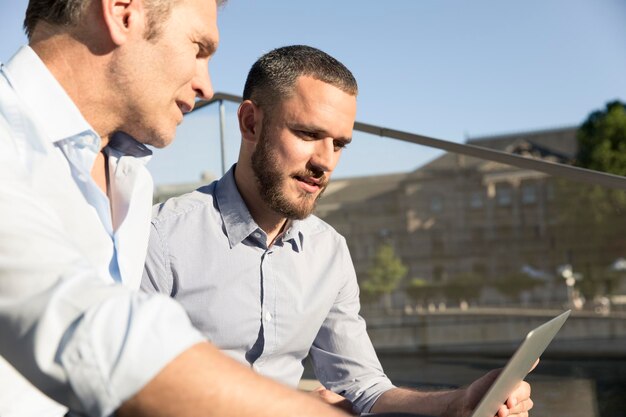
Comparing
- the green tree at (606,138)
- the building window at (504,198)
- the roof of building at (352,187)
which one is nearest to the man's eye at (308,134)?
the roof of building at (352,187)

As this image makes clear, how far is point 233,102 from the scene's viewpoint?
115 inches

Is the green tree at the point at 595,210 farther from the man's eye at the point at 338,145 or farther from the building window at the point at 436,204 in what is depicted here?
the building window at the point at 436,204

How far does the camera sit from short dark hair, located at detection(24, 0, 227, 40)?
0.96m

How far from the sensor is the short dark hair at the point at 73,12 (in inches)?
38.0

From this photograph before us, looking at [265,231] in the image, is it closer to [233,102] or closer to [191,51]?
[191,51]

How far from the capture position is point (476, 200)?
1552cm

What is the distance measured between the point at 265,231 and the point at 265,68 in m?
0.39

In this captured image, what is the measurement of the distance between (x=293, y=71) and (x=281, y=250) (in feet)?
1.34

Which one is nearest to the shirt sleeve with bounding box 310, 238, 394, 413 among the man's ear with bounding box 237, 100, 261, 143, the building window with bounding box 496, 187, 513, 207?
the man's ear with bounding box 237, 100, 261, 143

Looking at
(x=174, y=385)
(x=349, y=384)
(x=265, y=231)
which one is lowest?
(x=349, y=384)

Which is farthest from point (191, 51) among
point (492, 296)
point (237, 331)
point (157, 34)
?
point (492, 296)

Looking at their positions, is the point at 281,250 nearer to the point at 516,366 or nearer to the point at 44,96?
the point at 516,366

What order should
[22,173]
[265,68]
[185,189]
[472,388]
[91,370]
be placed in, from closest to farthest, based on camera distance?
[91,370], [22,173], [472,388], [265,68], [185,189]

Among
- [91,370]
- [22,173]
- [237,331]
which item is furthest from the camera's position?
[237,331]
